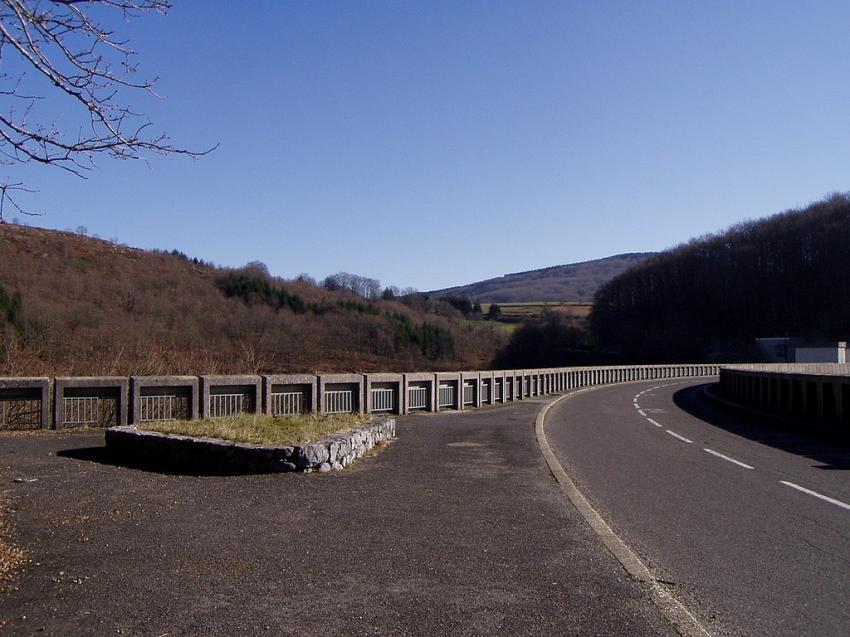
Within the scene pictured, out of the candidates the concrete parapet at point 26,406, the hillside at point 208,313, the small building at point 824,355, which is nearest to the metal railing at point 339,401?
the concrete parapet at point 26,406

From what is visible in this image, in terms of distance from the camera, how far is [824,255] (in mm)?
94625

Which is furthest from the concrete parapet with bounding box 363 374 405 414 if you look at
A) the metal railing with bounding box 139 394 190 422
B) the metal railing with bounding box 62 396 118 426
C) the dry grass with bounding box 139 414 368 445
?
the metal railing with bounding box 62 396 118 426

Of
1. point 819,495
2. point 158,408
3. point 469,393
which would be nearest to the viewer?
point 819,495

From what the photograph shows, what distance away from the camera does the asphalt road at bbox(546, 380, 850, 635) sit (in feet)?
18.1

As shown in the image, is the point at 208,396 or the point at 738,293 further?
the point at 738,293

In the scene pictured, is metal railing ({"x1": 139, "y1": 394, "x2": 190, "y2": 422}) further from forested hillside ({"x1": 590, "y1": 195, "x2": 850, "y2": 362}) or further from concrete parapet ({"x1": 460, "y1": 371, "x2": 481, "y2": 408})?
forested hillside ({"x1": 590, "y1": 195, "x2": 850, "y2": 362})

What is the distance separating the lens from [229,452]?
10.7 m

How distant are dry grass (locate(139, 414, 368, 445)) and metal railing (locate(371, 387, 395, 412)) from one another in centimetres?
668

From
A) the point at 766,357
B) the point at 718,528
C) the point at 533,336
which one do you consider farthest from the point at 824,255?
the point at 718,528

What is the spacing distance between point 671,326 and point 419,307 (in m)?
35.1

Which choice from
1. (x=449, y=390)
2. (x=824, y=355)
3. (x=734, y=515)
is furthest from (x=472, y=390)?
(x=824, y=355)

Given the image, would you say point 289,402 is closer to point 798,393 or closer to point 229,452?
point 229,452

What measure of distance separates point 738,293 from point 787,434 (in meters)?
93.8

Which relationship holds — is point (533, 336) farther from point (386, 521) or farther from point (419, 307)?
point (386, 521)
